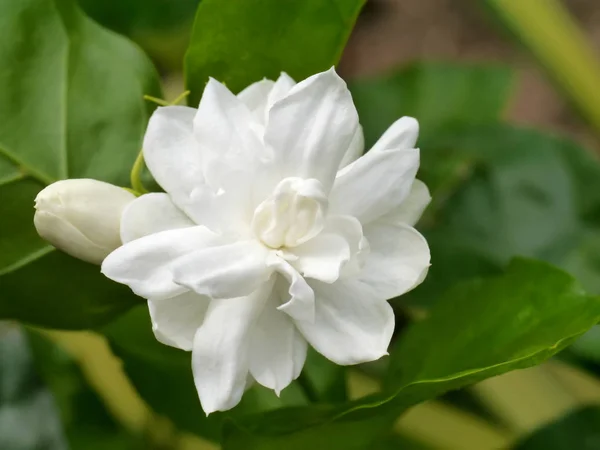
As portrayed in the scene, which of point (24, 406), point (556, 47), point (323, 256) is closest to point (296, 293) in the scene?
point (323, 256)

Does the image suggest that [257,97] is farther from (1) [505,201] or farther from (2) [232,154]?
(1) [505,201]

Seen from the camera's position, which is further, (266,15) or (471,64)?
(471,64)

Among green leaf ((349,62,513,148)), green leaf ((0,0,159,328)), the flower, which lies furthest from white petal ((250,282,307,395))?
green leaf ((349,62,513,148))

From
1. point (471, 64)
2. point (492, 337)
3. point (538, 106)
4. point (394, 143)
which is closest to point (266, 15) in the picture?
point (394, 143)

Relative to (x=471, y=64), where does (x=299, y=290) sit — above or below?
above

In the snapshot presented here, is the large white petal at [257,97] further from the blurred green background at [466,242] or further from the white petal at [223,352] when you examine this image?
the blurred green background at [466,242]

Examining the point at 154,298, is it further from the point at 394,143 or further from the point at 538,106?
the point at 538,106

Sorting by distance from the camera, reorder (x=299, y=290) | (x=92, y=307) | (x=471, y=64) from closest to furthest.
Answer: (x=299, y=290) → (x=92, y=307) → (x=471, y=64)

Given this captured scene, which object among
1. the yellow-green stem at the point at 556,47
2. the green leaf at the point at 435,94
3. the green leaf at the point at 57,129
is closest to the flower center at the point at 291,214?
the green leaf at the point at 57,129
